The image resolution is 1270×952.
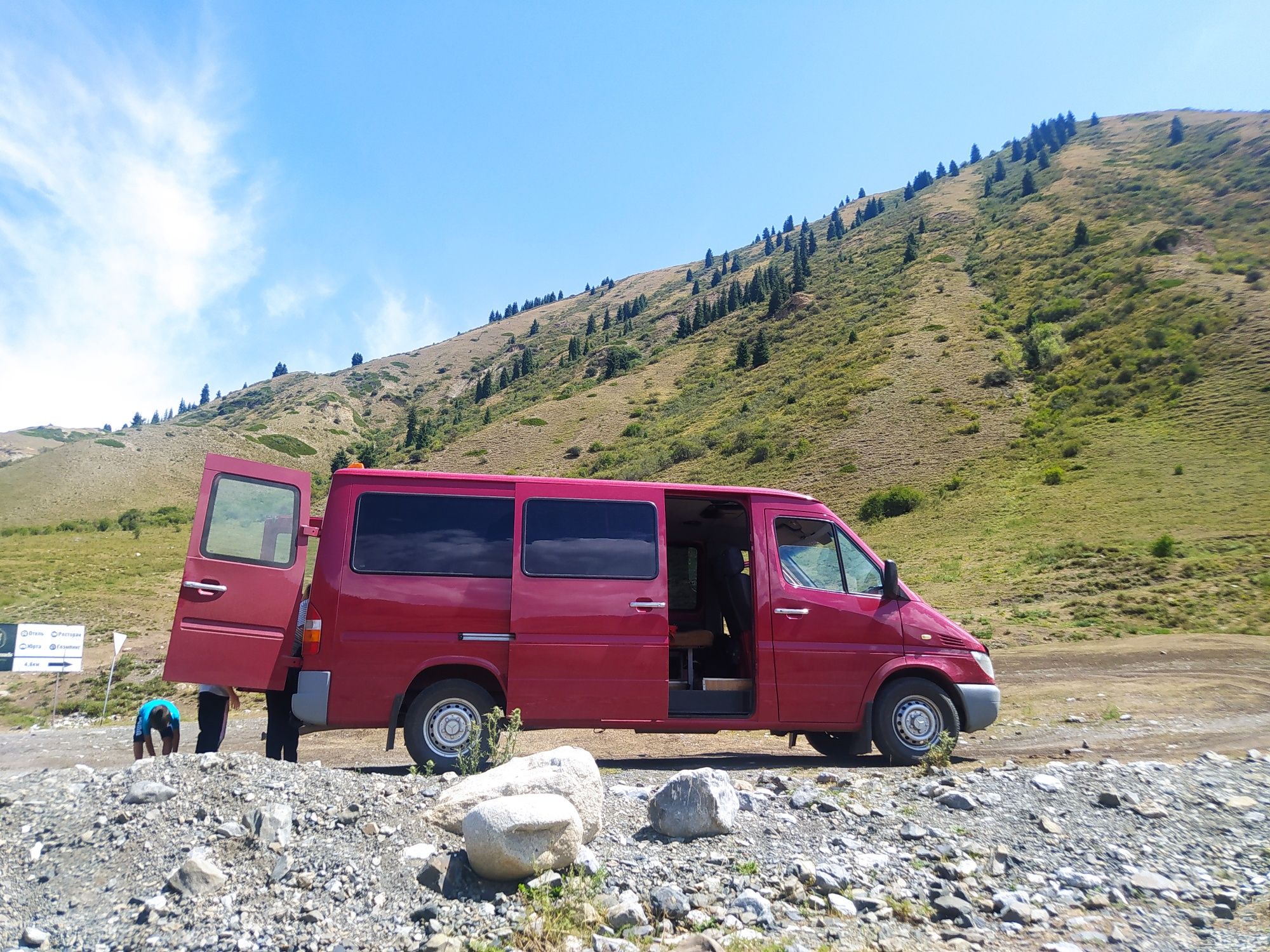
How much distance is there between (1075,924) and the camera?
156 inches

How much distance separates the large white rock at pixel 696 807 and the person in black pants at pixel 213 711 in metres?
4.40

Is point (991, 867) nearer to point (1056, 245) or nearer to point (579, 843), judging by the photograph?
point (579, 843)

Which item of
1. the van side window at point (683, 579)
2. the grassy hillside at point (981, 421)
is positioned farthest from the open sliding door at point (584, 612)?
the grassy hillside at point (981, 421)

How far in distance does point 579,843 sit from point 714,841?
104 centimetres

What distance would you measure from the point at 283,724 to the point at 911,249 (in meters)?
88.4

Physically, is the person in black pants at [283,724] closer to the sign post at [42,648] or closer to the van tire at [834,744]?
the van tire at [834,744]

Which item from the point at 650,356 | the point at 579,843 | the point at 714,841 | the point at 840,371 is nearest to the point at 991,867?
the point at 714,841

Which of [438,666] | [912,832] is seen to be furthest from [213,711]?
[912,832]

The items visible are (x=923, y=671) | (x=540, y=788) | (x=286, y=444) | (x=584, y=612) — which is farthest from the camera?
(x=286, y=444)

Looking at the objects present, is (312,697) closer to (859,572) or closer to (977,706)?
(859,572)

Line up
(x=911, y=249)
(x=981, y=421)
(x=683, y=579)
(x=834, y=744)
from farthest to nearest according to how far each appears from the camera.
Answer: (x=911, y=249)
(x=981, y=421)
(x=683, y=579)
(x=834, y=744)

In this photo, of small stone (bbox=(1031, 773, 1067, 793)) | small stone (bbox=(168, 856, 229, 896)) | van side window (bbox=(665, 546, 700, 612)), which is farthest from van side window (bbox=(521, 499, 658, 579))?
small stone (bbox=(168, 856, 229, 896))

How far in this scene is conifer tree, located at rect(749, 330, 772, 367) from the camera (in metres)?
73.8

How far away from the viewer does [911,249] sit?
84.8m
